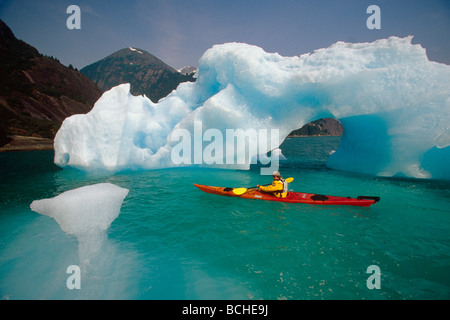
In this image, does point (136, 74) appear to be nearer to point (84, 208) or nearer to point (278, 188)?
point (278, 188)

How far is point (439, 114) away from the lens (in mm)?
8453

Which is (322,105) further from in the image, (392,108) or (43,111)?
(43,111)

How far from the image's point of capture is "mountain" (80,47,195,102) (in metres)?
127

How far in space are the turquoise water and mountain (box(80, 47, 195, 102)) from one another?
123536 millimetres

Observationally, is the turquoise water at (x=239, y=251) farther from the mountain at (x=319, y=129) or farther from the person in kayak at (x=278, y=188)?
the mountain at (x=319, y=129)

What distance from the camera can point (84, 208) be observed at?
3670 mm

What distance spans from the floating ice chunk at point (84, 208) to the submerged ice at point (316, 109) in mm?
7908

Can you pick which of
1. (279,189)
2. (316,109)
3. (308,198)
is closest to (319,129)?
(316,109)

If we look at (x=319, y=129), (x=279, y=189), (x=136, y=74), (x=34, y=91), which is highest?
(x=136, y=74)

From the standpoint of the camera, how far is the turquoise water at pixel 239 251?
3.31m

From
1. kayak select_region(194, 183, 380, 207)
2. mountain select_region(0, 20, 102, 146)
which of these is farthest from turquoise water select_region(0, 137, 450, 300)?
mountain select_region(0, 20, 102, 146)

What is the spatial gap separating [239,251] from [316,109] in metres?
9.76

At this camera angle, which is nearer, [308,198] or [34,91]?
[308,198]

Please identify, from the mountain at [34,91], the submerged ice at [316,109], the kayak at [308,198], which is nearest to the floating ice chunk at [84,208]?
the kayak at [308,198]
